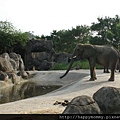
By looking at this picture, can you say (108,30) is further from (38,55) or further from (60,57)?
(38,55)

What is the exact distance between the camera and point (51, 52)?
32094 millimetres

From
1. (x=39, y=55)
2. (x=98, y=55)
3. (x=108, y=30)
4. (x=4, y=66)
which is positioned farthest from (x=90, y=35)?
(x=98, y=55)

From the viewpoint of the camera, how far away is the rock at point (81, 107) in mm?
3966

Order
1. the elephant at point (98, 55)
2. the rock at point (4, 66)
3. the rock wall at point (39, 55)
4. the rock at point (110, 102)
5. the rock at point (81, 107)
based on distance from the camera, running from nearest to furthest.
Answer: the rock at point (81, 107) → the rock at point (110, 102) → the elephant at point (98, 55) → the rock at point (4, 66) → the rock wall at point (39, 55)

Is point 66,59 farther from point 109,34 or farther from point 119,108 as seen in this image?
point 119,108

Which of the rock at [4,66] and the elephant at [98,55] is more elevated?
the elephant at [98,55]

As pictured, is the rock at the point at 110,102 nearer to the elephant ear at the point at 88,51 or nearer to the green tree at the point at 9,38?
the elephant ear at the point at 88,51

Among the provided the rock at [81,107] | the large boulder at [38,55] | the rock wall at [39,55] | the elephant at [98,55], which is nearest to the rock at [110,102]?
the rock at [81,107]

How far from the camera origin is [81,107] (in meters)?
4.02

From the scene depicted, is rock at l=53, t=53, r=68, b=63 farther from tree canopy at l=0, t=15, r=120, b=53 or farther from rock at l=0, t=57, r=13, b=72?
rock at l=0, t=57, r=13, b=72

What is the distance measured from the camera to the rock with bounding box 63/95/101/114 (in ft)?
13.0

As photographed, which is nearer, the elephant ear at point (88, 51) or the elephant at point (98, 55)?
the elephant at point (98, 55)

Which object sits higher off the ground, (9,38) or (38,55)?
(9,38)

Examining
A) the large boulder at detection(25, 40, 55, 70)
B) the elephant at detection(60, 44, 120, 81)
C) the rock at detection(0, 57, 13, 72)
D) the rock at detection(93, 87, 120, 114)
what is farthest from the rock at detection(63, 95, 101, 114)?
the large boulder at detection(25, 40, 55, 70)
